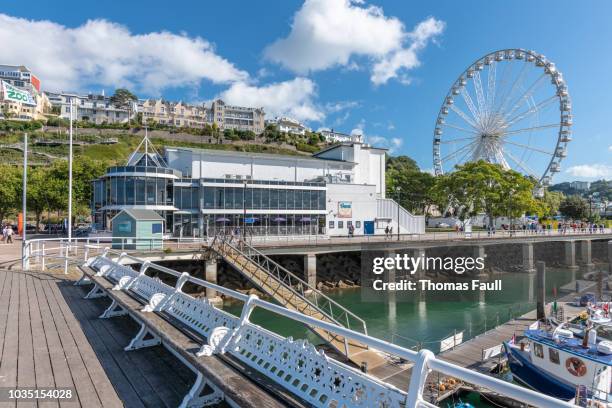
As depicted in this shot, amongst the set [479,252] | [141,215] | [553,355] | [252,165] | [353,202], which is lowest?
[553,355]

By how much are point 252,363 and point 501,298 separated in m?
29.4

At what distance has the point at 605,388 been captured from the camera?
11.2 metres

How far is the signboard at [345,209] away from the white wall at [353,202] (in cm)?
29

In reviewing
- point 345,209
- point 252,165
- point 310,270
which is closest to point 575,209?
point 345,209

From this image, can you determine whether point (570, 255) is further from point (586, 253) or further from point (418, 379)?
point (418, 379)

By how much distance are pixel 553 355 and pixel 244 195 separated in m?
28.4

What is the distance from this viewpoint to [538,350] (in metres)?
12.6

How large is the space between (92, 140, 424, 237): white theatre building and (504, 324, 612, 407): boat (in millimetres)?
23830

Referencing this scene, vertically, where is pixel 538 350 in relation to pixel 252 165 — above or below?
below

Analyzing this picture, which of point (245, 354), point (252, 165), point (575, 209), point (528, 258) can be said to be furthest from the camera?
point (575, 209)

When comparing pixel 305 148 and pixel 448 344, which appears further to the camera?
pixel 305 148

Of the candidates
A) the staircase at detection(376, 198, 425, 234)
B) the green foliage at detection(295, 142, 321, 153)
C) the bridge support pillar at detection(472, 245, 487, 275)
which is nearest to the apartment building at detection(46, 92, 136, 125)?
the green foliage at detection(295, 142, 321, 153)

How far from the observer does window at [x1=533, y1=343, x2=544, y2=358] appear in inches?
491

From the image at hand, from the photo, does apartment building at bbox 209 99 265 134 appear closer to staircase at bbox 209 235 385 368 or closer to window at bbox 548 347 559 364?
staircase at bbox 209 235 385 368
